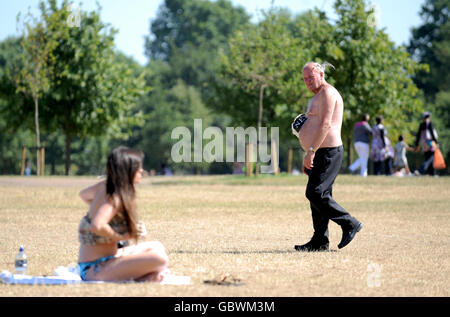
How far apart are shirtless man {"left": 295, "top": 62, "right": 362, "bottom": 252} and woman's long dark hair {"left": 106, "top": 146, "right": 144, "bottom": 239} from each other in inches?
134

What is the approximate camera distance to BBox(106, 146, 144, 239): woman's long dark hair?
6.81 meters

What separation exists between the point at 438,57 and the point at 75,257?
238 feet

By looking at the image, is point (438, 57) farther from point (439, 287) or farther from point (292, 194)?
point (439, 287)

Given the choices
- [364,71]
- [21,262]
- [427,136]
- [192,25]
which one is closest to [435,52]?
[364,71]

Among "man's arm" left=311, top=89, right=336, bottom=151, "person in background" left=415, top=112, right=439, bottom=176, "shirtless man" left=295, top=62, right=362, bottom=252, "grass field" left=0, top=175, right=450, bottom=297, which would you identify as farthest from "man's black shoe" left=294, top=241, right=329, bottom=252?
"person in background" left=415, top=112, right=439, bottom=176

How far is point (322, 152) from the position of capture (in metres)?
9.95

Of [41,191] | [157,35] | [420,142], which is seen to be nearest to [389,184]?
[420,142]

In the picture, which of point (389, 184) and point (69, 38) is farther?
point (69, 38)

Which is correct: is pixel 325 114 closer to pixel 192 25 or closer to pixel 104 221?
pixel 104 221

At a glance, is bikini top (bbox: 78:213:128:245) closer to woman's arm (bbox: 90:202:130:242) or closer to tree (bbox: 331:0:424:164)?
woman's arm (bbox: 90:202:130:242)

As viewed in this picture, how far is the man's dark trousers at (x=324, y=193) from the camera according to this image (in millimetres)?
9836

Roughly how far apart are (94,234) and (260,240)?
15.8 ft

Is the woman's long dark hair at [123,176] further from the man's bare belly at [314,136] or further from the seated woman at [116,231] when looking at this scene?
the man's bare belly at [314,136]

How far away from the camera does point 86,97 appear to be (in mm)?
39938
